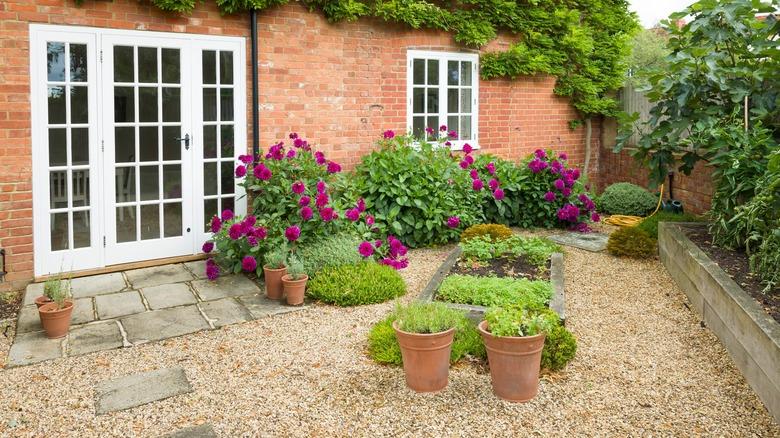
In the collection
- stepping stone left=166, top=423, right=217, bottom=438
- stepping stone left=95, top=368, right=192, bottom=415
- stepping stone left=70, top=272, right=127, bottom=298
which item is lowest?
stepping stone left=166, top=423, right=217, bottom=438

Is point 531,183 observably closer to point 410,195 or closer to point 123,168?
point 410,195

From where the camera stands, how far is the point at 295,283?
5.28 meters

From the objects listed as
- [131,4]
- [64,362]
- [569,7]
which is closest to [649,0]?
[569,7]

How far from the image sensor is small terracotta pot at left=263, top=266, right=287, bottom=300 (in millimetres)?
5473

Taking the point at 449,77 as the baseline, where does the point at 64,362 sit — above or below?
below

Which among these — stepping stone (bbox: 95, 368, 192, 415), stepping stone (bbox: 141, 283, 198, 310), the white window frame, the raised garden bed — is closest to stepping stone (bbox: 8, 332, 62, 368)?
stepping stone (bbox: 95, 368, 192, 415)

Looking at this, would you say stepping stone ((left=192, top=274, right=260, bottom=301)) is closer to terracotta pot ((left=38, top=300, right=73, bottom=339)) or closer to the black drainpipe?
terracotta pot ((left=38, top=300, right=73, bottom=339))

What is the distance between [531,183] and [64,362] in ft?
20.4

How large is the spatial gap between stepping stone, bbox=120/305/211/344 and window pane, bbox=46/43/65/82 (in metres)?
2.41

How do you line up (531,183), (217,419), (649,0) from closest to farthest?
(217,419)
(531,183)
(649,0)

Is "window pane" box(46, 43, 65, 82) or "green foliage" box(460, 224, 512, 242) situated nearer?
"window pane" box(46, 43, 65, 82)

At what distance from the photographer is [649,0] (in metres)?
25.5

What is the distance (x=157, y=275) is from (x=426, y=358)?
3547mm

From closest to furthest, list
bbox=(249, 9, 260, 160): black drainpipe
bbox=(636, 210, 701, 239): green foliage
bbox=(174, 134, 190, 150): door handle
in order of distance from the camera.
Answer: bbox=(174, 134, 190, 150): door handle < bbox=(249, 9, 260, 160): black drainpipe < bbox=(636, 210, 701, 239): green foliage
